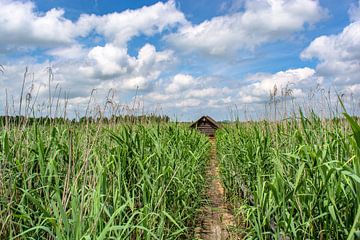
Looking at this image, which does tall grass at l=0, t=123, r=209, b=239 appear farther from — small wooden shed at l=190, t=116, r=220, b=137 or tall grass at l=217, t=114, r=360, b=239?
small wooden shed at l=190, t=116, r=220, b=137

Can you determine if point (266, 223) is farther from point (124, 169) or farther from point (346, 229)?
point (124, 169)

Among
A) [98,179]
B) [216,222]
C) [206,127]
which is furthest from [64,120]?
[206,127]

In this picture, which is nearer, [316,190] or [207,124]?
[316,190]

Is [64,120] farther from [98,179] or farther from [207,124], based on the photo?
[207,124]

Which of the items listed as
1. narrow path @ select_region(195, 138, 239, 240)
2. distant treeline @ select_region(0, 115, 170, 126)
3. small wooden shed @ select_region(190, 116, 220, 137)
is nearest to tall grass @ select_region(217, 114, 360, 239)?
narrow path @ select_region(195, 138, 239, 240)

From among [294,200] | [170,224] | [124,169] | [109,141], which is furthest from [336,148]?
[109,141]

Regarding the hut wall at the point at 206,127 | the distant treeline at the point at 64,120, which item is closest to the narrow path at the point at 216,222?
the distant treeline at the point at 64,120

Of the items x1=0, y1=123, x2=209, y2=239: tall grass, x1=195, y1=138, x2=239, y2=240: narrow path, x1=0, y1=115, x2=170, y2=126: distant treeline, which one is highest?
x1=0, y1=115, x2=170, y2=126: distant treeline

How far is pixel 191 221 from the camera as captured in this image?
446 centimetres

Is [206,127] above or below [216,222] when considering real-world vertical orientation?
above

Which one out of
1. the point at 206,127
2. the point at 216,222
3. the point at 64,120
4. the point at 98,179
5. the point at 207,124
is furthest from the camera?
the point at 207,124

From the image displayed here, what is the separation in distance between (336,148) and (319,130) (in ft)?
2.01

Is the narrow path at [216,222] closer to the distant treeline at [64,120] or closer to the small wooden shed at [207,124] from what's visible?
the distant treeline at [64,120]

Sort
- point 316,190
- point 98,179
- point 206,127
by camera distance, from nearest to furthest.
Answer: point 98,179
point 316,190
point 206,127
